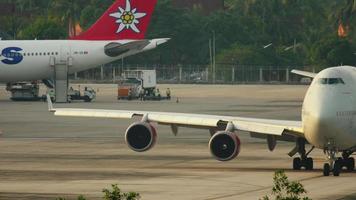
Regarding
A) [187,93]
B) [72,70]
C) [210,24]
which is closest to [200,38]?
[210,24]

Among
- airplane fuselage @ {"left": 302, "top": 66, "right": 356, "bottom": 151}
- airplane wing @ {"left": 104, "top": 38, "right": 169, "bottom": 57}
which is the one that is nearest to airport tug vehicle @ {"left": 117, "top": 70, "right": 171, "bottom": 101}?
airplane wing @ {"left": 104, "top": 38, "right": 169, "bottom": 57}

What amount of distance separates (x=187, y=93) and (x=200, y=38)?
44.7 m

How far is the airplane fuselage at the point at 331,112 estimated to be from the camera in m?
36.7

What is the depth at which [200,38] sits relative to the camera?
147125 mm

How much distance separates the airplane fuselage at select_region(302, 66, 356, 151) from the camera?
36.7 meters

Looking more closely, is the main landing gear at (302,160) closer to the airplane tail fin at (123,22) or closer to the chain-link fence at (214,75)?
the airplane tail fin at (123,22)

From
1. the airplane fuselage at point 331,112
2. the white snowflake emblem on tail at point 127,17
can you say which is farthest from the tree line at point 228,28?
the airplane fuselage at point 331,112

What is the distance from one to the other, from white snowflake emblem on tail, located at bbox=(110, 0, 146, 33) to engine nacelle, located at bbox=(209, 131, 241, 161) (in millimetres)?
54672

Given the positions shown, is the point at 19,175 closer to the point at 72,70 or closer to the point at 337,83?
the point at 337,83

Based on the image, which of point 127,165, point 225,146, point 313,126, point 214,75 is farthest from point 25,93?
point 313,126

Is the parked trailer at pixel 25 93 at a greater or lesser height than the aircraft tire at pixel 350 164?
greater

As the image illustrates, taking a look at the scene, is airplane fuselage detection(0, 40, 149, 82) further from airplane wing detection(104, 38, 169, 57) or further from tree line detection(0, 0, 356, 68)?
tree line detection(0, 0, 356, 68)

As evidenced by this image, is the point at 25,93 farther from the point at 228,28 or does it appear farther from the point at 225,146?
the point at 228,28

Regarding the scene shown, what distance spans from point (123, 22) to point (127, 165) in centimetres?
5005
